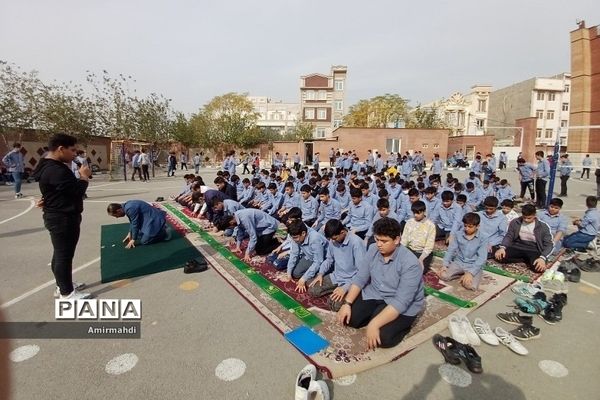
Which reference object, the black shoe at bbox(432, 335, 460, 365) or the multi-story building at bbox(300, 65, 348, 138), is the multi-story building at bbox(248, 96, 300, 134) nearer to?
the multi-story building at bbox(300, 65, 348, 138)

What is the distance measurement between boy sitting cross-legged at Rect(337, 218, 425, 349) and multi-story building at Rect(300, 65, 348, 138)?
5102cm

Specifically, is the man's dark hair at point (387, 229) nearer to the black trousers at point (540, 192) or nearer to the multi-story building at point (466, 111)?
the black trousers at point (540, 192)

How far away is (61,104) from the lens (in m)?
20.0

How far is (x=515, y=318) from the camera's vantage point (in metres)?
3.81


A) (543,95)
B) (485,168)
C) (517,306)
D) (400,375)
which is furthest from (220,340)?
(543,95)

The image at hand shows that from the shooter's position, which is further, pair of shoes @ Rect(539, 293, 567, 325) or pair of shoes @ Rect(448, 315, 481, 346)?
pair of shoes @ Rect(539, 293, 567, 325)

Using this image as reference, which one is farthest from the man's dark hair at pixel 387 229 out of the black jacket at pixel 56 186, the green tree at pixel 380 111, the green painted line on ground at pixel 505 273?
the green tree at pixel 380 111

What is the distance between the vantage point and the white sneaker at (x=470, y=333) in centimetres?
338

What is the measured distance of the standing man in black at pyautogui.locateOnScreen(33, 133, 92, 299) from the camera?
3838mm

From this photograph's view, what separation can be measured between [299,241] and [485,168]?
14112 millimetres

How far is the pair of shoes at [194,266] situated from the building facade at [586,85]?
31697 mm

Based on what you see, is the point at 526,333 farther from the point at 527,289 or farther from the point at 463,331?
the point at 527,289

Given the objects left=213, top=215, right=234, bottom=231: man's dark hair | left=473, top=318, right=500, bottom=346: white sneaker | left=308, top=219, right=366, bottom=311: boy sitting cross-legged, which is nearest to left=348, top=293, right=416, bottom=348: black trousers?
left=308, top=219, right=366, bottom=311: boy sitting cross-legged

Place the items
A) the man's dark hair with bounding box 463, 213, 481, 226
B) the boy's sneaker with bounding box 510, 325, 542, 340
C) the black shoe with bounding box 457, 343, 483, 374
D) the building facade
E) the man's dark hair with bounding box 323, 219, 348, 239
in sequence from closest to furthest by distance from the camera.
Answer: the black shoe with bounding box 457, 343, 483, 374, the boy's sneaker with bounding box 510, 325, 542, 340, the man's dark hair with bounding box 323, 219, 348, 239, the man's dark hair with bounding box 463, 213, 481, 226, the building facade
